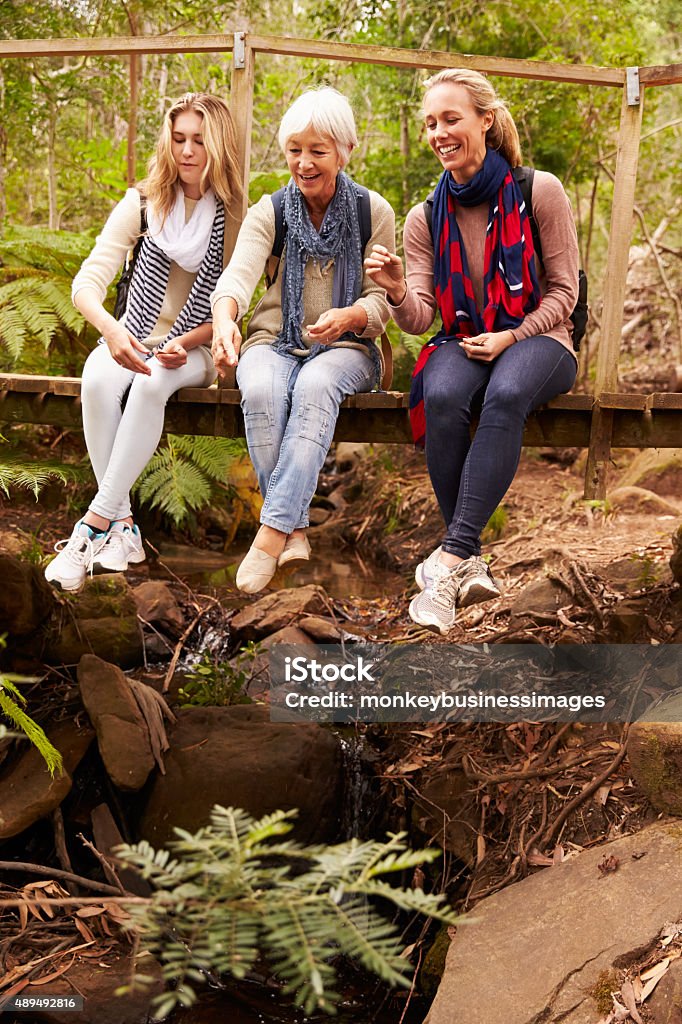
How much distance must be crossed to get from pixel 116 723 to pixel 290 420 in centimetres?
174

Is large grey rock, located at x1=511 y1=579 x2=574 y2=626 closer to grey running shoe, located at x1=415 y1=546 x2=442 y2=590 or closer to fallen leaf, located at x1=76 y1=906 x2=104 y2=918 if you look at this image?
grey running shoe, located at x1=415 y1=546 x2=442 y2=590

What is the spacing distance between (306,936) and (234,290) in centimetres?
256

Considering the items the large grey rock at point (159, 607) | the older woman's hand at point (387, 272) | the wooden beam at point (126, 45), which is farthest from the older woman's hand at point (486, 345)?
the large grey rock at point (159, 607)

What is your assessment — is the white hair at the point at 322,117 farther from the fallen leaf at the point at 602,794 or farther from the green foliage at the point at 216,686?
the green foliage at the point at 216,686

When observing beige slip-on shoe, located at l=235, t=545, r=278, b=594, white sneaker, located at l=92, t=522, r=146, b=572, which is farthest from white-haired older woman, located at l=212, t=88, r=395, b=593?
white sneaker, located at l=92, t=522, r=146, b=572

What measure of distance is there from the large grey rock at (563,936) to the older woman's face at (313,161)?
7.87 ft

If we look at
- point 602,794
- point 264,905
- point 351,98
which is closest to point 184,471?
point 602,794

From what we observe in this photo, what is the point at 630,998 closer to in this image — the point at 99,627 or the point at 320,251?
the point at 320,251

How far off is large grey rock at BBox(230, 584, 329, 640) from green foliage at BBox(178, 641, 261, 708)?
437 millimetres

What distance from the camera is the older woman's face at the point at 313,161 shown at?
315cm

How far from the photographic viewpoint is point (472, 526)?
3.07 metres

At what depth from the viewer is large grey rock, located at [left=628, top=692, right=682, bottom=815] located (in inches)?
126

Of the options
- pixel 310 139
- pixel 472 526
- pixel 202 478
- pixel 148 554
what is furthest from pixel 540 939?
pixel 148 554

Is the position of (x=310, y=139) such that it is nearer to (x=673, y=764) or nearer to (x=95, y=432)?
(x=95, y=432)
